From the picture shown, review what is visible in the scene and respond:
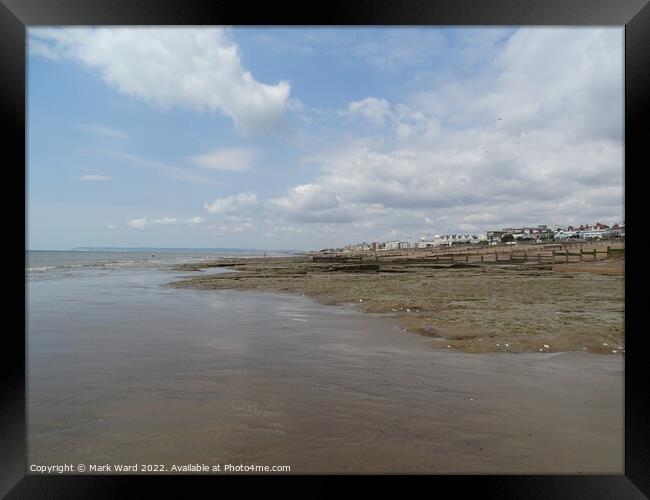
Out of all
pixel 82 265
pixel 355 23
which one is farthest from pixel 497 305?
pixel 82 265

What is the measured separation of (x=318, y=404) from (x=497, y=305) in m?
5.67

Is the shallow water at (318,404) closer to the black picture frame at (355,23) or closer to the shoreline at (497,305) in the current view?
the black picture frame at (355,23)

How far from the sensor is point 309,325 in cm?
606

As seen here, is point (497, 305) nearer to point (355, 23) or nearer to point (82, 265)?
point (355, 23)

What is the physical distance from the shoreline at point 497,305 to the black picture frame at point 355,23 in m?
1.00

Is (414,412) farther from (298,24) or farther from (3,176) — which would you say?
(3,176)

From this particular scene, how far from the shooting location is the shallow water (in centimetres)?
249

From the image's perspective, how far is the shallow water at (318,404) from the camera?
249 cm

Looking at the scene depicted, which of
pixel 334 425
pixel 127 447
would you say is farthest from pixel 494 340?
pixel 127 447

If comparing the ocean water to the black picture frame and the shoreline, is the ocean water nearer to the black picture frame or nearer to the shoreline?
the black picture frame

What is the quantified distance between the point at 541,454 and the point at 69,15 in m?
4.18

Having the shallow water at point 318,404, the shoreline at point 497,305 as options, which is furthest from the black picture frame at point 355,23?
the shoreline at point 497,305

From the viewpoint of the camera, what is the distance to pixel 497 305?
7.55m

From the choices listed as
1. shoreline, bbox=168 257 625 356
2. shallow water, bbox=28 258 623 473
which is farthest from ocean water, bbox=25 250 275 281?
shoreline, bbox=168 257 625 356
